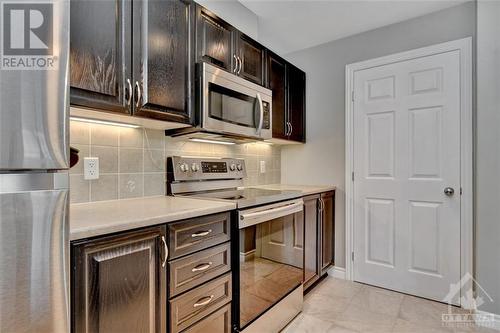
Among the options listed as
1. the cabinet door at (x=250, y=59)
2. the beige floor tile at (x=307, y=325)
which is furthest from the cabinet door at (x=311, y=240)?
the cabinet door at (x=250, y=59)

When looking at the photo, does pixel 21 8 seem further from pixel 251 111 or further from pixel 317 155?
pixel 317 155

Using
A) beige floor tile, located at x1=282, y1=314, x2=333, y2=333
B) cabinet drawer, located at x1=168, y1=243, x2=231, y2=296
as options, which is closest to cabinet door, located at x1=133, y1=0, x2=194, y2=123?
cabinet drawer, located at x1=168, y1=243, x2=231, y2=296

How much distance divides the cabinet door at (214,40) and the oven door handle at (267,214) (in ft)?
3.33

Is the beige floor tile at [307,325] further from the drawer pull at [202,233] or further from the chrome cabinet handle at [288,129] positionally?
the chrome cabinet handle at [288,129]

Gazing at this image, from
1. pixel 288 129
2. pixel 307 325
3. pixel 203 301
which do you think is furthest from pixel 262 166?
pixel 203 301

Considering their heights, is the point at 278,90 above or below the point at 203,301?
above

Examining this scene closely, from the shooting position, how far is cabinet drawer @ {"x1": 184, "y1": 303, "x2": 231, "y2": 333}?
1304 mm

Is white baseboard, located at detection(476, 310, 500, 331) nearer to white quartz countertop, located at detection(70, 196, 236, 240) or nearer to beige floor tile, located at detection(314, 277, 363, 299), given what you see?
beige floor tile, located at detection(314, 277, 363, 299)

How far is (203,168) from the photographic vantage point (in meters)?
2.06

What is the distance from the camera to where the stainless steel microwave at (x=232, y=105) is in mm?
1681

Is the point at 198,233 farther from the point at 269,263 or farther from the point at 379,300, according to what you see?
the point at 379,300

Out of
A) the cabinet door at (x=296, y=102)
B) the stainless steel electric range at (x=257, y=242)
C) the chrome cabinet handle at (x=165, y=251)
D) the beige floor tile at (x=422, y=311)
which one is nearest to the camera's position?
the chrome cabinet handle at (x=165, y=251)

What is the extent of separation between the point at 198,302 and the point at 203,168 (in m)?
0.99

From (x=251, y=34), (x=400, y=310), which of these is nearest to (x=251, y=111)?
(x=251, y=34)
